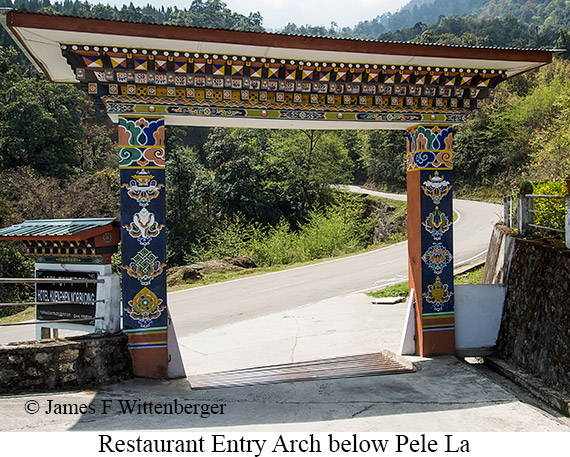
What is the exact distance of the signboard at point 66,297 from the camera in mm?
5406

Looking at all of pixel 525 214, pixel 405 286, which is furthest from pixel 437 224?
pixel 405 286

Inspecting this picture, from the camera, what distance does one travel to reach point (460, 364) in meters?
6.11

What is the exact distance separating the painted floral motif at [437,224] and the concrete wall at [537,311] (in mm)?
1104

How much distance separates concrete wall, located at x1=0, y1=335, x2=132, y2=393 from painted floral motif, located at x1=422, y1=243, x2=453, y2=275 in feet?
13.1

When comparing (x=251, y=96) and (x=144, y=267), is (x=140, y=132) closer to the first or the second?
(x=251, y=96)

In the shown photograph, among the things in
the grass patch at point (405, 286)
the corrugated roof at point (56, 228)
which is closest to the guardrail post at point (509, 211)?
the grass patch at point (405, 286)

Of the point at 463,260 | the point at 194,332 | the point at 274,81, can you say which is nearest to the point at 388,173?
the point at 463,260

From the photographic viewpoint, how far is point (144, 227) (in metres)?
5.50

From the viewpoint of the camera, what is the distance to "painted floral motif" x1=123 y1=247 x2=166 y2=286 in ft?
18.0

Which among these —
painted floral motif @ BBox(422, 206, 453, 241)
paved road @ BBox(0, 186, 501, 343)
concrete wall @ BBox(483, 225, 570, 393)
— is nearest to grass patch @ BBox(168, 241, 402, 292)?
paved road @ BBox(0, 186, 501, 343)

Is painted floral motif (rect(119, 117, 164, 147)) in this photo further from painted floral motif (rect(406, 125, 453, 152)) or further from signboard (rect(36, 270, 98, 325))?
painted floral motif (rect(406, 125, 453, 152))

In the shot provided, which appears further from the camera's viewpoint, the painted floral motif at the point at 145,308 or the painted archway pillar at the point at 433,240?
the painted archway pillar at the point at 433,240

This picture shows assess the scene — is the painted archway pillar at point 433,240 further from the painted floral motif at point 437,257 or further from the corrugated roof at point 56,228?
the corrugated roof at point 56,228

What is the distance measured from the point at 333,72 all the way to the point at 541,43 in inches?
2811
